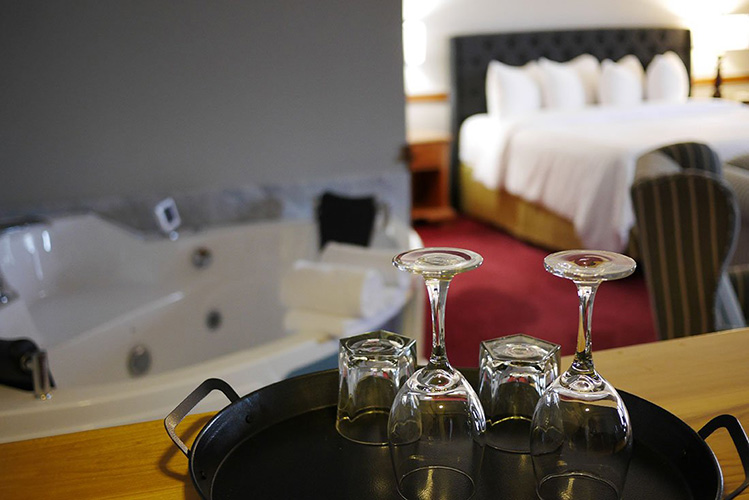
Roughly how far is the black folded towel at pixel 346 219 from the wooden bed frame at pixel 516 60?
5.82 feet

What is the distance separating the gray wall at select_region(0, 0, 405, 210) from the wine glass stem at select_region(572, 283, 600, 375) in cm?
224

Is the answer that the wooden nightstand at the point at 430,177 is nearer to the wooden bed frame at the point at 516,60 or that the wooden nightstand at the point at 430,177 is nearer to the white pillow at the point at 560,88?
the wooden bed frame at the point at 516,60

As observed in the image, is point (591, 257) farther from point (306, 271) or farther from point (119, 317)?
point (119, 317)

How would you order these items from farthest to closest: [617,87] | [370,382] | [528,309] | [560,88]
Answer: [617,87], [560,88], [528,309], [370,382]

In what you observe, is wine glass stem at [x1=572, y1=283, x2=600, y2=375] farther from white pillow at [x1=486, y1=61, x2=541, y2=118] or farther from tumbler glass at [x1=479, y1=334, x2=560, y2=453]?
white pillow at [x1=486, y1=61, x2=541, y2=118]

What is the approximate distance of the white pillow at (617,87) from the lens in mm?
5004

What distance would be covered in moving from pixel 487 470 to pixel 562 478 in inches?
2.3

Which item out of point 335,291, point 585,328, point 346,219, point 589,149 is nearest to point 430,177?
point 589,149

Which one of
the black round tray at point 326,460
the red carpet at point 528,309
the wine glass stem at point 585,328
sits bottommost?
the red carpet at point 528,309

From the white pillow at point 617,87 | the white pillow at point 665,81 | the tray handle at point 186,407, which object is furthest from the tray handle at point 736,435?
the white pillow at point 665,81

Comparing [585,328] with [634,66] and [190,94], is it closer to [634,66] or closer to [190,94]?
[190,94]

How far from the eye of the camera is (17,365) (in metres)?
1.36

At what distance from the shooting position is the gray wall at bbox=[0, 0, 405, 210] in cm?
241

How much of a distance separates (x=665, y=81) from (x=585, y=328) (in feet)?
17.2
